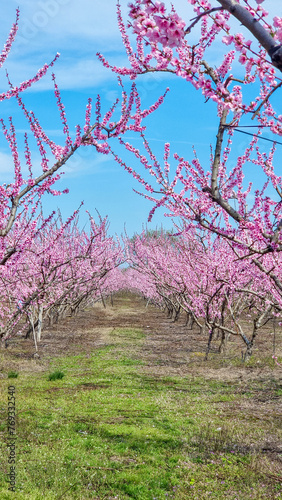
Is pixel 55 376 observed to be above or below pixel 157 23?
below

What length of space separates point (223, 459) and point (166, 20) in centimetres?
646

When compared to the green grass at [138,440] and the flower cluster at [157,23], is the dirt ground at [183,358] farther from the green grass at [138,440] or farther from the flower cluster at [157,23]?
the flower cluster at [157,23]

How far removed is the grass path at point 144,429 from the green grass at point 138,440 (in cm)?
2

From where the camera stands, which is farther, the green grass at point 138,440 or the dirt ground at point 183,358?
the dirt ground at point 183,358

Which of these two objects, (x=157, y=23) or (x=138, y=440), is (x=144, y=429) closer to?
(x=138, y=440)

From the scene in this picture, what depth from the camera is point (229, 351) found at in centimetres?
1680

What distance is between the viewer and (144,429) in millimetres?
7977

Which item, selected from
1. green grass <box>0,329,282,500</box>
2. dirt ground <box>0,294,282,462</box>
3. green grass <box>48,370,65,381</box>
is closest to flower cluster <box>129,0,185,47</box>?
green grass <box>0,329,282,500</box>

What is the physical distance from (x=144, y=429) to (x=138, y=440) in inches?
21.6

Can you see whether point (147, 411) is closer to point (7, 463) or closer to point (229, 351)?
point (7, 463)

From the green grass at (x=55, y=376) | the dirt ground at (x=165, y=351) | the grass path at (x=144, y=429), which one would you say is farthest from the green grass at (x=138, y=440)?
the dirt ground at (x=165, y=351)

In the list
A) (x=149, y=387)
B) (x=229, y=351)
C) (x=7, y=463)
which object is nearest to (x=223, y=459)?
(x=7, y=463)

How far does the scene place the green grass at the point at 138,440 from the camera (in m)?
5.84

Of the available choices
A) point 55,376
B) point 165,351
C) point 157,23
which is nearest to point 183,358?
point 165,351
